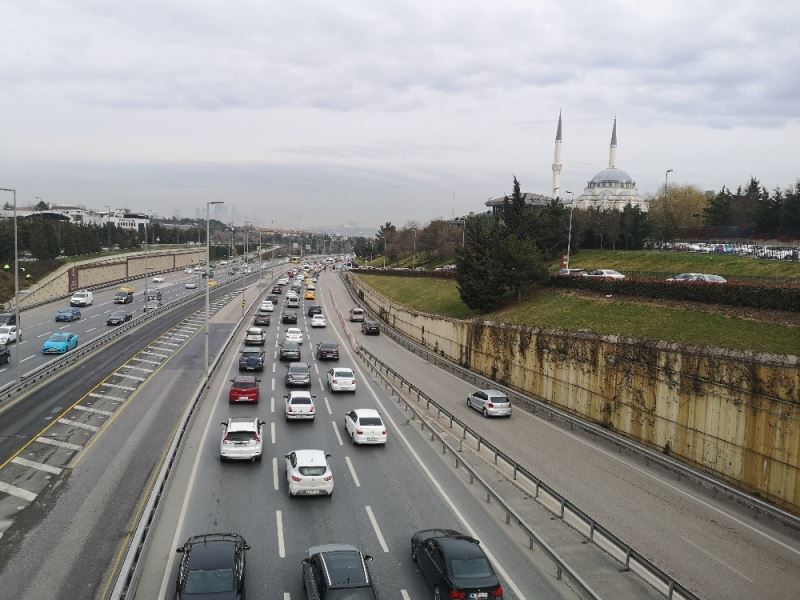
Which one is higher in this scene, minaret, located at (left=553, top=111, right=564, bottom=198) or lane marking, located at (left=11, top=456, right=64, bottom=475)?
minaret, located at (left=553, top=111, right=564, bottom=198)

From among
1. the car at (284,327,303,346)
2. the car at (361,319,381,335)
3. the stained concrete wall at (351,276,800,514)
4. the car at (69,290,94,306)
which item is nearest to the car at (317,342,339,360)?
the car at (284,327,303,346)

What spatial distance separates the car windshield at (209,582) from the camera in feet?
39.5

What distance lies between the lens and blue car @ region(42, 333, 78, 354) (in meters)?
43.6

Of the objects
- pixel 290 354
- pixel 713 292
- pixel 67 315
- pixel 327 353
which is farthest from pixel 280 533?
pixel 67 315

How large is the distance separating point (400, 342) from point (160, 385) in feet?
79.7

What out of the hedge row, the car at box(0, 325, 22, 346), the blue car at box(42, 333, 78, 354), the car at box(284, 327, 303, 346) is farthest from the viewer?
the car at box(284, 327, 303, 346)

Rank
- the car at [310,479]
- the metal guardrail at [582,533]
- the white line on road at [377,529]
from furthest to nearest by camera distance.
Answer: the car at [310,479] < the white line on road at [377,529] < the metal guardrail at [582,533]

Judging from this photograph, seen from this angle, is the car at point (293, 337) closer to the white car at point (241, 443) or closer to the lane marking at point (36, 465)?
the white car at point (241, 443)

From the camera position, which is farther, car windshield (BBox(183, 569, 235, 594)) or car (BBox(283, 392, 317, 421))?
car (BBox(283, 392, 317, 421))

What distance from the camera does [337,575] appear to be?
41.2 feet

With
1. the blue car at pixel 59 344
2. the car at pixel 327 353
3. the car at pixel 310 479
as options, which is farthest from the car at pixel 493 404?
the blue car at pixel 59 344

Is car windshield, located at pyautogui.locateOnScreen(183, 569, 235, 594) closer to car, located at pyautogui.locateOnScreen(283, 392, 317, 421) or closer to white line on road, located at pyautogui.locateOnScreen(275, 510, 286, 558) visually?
white line on road, located at pyautogui.locateOnScreen(275, 510, 286, 558)

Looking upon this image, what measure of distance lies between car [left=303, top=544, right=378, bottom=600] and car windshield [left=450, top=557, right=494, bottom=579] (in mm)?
1746

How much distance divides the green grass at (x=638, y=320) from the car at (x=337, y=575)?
17454 millimetres
